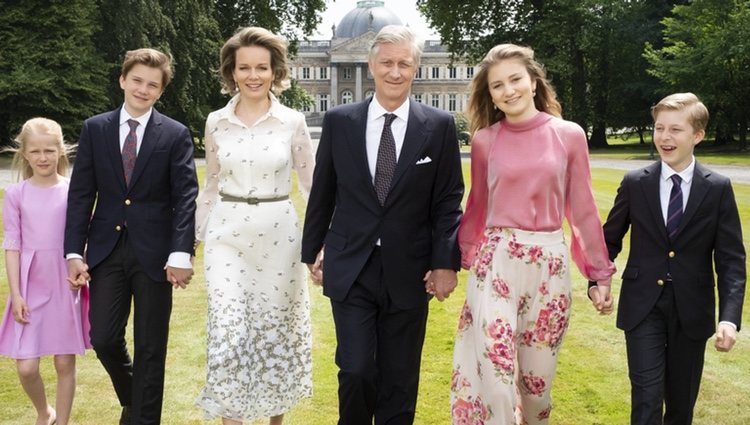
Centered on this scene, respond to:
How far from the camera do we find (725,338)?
360cm

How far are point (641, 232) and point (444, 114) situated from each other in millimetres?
1042

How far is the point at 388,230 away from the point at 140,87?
4.83ft

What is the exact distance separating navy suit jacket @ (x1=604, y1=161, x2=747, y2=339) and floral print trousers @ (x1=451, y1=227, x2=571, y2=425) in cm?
34

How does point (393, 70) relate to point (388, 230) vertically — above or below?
above

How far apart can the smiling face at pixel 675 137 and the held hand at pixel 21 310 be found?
Result: 3159 mm

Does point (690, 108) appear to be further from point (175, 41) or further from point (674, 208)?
point (175, 41)

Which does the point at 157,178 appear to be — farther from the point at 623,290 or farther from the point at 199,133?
the point at 199,133

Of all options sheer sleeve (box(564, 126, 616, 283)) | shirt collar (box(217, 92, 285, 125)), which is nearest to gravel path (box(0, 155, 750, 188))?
shirt collar (box(217, 92, 285, 125))

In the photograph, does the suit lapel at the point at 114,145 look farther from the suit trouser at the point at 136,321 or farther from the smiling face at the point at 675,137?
the smiling face at the point at 675,137

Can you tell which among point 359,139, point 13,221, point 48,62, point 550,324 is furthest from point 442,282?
point 48,62

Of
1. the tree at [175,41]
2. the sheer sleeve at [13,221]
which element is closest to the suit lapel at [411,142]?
the sheer sleeve at [13,221]

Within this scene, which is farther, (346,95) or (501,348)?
(346,95)

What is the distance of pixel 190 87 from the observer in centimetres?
3781

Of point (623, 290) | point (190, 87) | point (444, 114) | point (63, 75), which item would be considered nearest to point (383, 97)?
point (444, 114)
